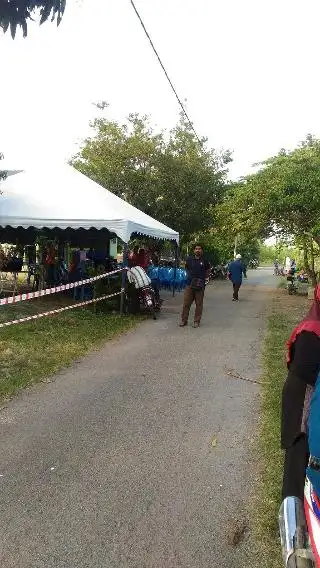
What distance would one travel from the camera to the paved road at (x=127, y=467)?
9.83 feet

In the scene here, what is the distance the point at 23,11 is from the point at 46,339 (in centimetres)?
626

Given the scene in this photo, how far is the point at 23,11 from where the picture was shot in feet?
11.2

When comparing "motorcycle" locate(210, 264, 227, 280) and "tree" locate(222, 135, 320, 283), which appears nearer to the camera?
"tree" locate(222, 135, 320, 283)

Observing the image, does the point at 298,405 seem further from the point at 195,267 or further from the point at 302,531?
the point at 195,267

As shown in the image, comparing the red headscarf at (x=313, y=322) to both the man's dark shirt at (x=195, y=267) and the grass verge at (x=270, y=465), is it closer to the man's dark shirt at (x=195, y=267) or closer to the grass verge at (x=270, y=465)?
the grass verge at (x=270, y=465)

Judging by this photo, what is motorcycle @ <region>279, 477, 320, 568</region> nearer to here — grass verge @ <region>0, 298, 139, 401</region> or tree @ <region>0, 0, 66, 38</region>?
tree @ <region>0, 0, 66, 38</region>

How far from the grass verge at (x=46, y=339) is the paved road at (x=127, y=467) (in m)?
0.37

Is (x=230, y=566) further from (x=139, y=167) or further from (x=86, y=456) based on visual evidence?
(x=139, y=167)

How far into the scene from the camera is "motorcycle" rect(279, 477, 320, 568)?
6.41 ft

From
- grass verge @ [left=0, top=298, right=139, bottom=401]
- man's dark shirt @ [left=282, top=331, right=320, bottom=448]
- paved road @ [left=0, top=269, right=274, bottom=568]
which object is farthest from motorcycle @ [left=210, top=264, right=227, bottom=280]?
man's dark shirt @ [left=282, top=331, right=320, bottom=448]

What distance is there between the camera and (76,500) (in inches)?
138

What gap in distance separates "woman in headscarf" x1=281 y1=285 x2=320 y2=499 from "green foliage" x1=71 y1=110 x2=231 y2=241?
81.9 ft

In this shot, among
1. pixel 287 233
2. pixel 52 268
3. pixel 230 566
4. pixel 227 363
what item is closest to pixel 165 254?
pixel 287 233

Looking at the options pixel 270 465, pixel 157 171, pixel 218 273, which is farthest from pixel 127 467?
pixel 218 273
